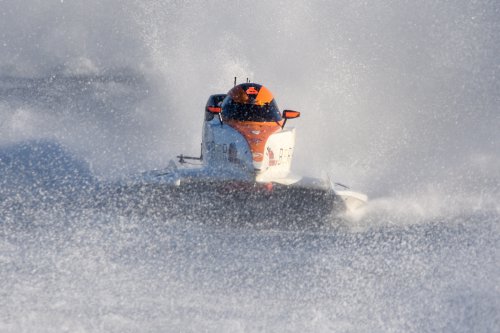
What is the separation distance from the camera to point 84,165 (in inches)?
573

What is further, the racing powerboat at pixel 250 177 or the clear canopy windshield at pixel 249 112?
the clear canopy windshield at pixel 249 112

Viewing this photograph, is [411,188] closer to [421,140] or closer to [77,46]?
[421,140]

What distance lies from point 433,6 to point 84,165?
1450 cm

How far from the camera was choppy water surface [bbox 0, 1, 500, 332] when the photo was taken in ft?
23.7

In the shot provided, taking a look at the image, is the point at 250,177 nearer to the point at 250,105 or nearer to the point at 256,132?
the point at 256,132

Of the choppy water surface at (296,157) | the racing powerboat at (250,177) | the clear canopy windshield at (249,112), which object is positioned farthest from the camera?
the clear canopy windshield at (249,112)

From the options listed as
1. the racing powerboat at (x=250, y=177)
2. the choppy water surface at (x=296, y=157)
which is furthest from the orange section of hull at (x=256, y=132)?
the choppy water surface at (x=296, y=157)

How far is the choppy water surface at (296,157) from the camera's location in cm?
723

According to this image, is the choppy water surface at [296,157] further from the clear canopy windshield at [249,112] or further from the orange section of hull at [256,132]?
the clear canopy windshield at [249,112]

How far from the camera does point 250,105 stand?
41.3 feet

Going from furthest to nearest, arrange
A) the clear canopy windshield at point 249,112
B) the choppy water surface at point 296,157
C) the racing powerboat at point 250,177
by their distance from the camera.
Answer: the clear canopy windshield at point 249,112 < the racing powerboat at point 250,177 < the choppy water surface at point 296,157

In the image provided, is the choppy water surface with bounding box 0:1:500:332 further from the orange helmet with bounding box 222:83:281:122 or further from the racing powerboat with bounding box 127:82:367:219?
the orange helmet with bounding box 222:83:281:122

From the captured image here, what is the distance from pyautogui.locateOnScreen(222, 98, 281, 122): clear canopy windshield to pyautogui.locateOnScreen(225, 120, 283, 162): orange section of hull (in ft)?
0.29

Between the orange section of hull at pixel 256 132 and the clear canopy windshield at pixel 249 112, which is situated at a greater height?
the clear canopy windshield at pixel 249 112
